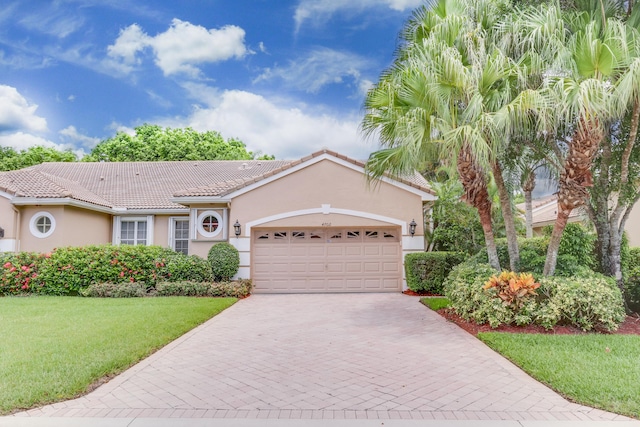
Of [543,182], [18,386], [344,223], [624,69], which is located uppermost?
[624,69]

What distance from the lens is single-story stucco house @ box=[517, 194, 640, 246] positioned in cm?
1669

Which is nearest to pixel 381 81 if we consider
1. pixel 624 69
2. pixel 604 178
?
pixel 624 69

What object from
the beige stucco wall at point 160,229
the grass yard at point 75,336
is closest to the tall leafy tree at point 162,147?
the beige stucco wall at point 160,229

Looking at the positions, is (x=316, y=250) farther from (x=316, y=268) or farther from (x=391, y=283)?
(x=391, y=283)

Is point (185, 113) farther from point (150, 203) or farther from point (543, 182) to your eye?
point (543, 182)

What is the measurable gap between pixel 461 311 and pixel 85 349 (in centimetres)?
776

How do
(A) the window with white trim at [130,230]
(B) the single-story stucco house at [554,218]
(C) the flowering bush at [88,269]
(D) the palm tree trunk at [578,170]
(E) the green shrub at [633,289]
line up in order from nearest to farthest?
1. (D) the palm tree trunk at [578,170]
2. (E) the green shrub at [633,289]
3. (C) the flowering bush at [88,269]
4. (B) the single-story stucco house at [554,218]
5. (A) the window with white trim at [130,230]

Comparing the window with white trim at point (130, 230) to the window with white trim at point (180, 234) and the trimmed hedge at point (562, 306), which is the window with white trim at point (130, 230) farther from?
the trimmed hedge at point (562, 306)

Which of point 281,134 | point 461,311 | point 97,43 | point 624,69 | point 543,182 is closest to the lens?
point 624,69

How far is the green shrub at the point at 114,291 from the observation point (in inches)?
537

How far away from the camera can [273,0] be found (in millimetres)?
15312

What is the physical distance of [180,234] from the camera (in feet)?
59.8

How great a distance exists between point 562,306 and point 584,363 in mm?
2379

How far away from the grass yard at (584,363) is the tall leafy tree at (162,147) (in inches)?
1307
